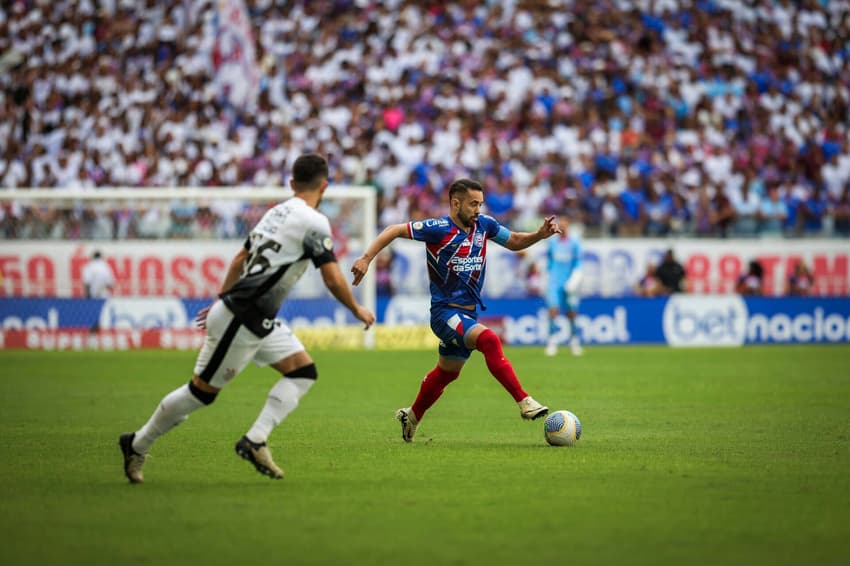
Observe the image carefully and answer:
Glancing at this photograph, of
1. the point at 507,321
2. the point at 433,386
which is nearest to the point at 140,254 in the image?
the point at 507,321

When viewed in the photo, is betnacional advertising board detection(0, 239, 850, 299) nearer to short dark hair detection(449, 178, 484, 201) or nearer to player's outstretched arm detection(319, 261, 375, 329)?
short dark hair detection(449, 178, 484, 201)

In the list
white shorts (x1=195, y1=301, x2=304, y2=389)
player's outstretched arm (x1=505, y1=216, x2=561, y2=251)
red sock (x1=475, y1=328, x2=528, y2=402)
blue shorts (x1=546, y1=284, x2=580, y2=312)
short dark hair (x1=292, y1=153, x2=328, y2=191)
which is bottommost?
blue shorts (x1=546, y1=284, x2=580, y2=312)

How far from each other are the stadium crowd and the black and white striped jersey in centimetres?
1932

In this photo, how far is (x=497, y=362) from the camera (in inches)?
437

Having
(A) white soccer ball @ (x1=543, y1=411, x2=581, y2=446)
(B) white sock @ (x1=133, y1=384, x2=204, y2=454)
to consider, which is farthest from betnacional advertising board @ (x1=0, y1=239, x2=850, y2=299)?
(B) white sock @ (x1=133, y1=384, x2=204, y2=454)

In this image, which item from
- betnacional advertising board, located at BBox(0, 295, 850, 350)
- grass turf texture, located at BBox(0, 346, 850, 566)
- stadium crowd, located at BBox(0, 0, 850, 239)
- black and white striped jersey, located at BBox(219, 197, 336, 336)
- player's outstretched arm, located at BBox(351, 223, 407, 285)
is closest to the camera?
grass turf texture, located at BBox(0, 346, 850, 566)

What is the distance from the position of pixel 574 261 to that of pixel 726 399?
867 cm

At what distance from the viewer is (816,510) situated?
7.76 meters

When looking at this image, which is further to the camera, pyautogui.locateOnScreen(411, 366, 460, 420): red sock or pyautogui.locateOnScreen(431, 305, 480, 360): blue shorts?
pyautogui.locateOnScreen(411, 366, 460, 420): red sock

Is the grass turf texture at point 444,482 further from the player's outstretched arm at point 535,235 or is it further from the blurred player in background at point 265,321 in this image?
the player's outstretched arm at point 535,235

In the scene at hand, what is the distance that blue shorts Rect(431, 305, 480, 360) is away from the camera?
1121cm

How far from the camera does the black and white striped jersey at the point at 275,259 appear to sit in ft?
28.0

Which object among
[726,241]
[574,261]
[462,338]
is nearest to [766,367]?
[574,261]

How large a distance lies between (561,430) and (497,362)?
2.59 feet
